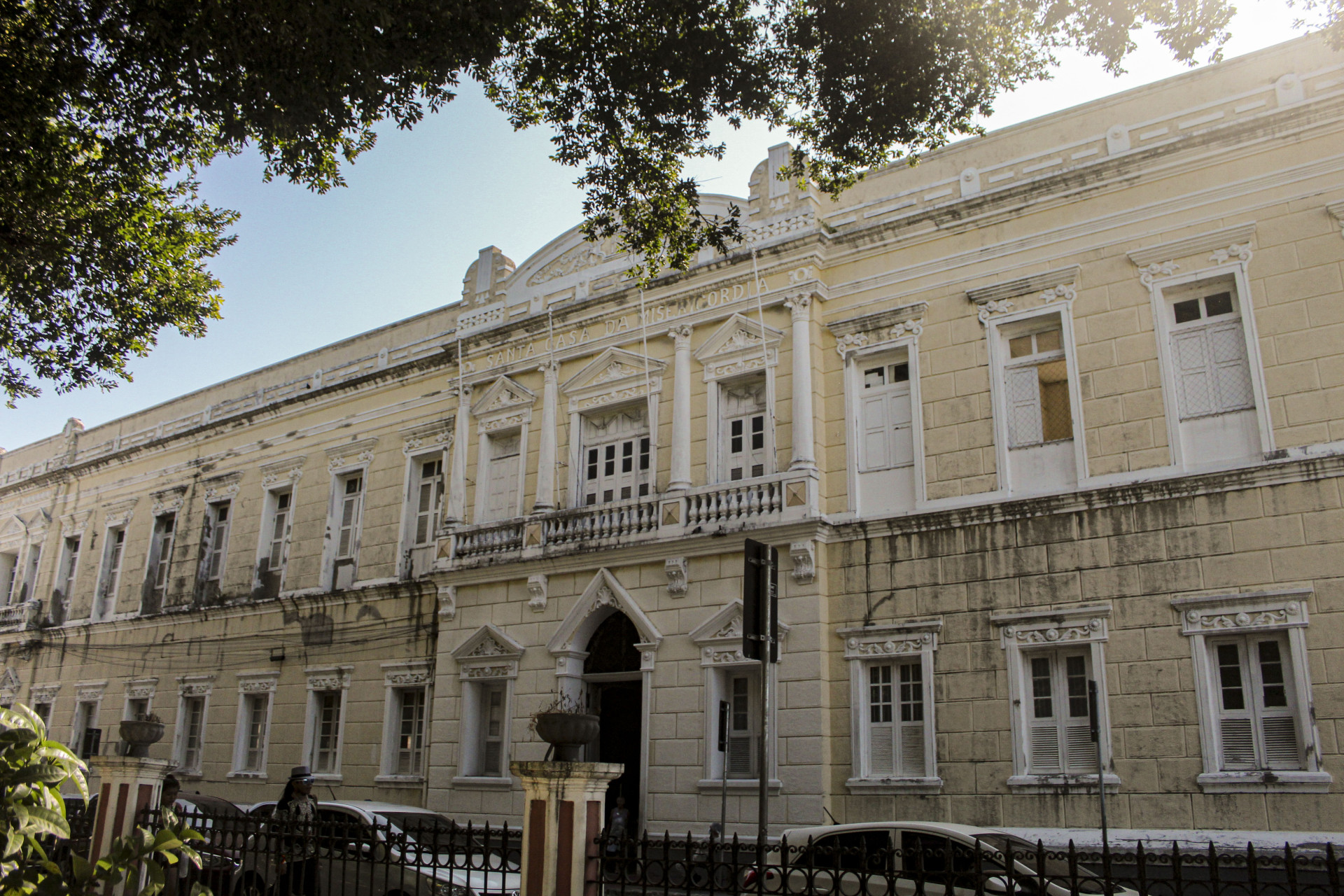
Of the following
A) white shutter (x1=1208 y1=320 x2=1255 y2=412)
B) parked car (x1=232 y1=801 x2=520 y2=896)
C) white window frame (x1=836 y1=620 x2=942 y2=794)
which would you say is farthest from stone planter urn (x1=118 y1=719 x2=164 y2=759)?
white shutter (x1=1208 y1=320 x2=1255 y2=412)

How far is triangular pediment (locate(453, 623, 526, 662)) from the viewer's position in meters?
17.1

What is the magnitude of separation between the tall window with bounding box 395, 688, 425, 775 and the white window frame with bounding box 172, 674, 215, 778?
540cm

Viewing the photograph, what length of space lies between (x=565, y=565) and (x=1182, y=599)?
28.2 feet

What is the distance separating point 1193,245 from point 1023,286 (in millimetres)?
2024

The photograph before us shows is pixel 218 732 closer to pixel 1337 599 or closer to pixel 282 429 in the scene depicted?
pixel 282 429

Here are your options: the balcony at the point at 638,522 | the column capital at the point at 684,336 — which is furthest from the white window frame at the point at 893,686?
the column capital at the point at 684,336

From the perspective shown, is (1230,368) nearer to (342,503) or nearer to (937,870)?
(937,870)

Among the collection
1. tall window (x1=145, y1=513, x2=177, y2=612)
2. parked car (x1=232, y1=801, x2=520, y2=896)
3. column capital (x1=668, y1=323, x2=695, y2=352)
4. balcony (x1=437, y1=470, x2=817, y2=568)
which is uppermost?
column capital (x1=668, y1=323, x2=695, y2=352)

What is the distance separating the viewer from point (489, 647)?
17.5 m

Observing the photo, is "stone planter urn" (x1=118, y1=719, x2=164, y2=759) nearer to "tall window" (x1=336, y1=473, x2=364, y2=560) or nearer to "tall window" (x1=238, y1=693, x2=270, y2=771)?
"tall window" (x1=336, y1=473, x2=364, y2=560)

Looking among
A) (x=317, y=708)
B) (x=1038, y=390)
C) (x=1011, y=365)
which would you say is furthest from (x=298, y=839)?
(x=317, y=708)

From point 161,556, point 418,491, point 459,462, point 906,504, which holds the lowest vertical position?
point 906,504

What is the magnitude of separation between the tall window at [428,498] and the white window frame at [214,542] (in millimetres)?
5582

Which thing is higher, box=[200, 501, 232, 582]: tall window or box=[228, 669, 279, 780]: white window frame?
box=[200, 501, 232, 582]: tall window
